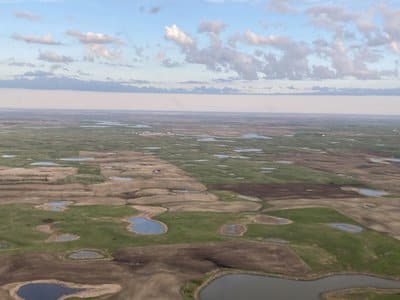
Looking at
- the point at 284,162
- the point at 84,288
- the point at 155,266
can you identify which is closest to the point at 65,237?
the point at 155,266

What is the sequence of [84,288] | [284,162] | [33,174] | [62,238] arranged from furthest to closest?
[284,162] → [33,174] → [62,238] → [84,288]

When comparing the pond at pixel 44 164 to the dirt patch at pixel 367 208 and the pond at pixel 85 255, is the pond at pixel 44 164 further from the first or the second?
the pond at pixel 85 255

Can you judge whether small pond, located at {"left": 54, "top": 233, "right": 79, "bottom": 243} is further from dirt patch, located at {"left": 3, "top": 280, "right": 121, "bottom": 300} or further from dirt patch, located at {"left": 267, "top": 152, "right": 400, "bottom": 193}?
dirt patch, located at {"left": 267, "top": 152, "right": 400, "bottom": 193}

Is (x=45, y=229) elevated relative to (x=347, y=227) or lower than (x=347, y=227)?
elevated

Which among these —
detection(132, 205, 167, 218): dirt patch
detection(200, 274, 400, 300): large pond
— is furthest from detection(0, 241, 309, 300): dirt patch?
detection(132, 205, 167, 218): dirt patch

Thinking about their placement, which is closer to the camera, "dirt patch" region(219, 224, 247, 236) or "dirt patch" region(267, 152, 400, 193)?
"dirt patch" region(219, 224, 247, 236)

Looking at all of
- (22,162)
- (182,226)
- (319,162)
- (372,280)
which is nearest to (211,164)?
(319,162)

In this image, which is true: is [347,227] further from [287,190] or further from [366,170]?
[366,170]
